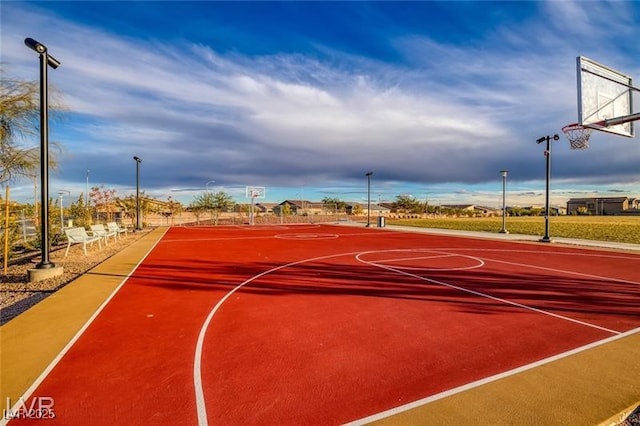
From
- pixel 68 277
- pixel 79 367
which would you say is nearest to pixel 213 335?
pixel 79 367

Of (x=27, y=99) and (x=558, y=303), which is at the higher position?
(x=27, y=99)

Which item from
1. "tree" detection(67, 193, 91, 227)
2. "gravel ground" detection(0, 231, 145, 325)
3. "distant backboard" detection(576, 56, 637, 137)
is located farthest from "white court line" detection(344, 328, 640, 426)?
"tree" detection(67, 193, 91, 227)

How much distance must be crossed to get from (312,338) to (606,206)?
117 metres

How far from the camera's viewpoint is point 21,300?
7285 millimetres

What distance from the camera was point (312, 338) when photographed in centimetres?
521

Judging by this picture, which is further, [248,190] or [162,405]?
[248,190]

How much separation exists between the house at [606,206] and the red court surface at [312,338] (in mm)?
95382

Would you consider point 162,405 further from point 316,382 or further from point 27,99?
point 27,99

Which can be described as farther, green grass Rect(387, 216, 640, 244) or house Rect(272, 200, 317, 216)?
house Rect(272, 200, 317, 216)

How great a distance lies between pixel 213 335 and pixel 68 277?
247 inches

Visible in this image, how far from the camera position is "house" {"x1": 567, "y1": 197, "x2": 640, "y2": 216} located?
291ft

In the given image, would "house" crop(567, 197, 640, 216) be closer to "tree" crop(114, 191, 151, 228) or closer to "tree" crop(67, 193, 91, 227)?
"tree" crop(114, 191, 151, 228)

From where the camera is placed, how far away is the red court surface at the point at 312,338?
355 centimetres

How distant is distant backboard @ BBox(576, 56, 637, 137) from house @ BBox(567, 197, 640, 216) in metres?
89.0
